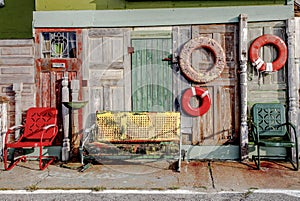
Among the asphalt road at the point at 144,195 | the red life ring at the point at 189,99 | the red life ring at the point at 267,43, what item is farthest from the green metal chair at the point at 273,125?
the asphalt road at the point at 144,195

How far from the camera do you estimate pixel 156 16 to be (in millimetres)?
4785

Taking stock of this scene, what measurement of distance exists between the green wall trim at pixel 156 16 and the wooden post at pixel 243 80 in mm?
153

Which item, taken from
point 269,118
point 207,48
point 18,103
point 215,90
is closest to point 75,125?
point 18,103

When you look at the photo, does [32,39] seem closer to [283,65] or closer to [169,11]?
[169,11]

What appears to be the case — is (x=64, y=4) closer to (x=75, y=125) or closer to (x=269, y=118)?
(x=75, y=125)

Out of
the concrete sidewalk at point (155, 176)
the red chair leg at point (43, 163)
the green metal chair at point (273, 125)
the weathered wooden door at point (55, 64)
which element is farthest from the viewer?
the weathered wooden door at point (55, 64)

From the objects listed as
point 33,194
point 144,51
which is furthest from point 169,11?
point 33,194

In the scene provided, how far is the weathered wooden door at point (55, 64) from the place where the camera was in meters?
4.92

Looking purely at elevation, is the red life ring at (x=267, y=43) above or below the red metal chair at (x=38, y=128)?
above

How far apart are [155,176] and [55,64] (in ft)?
7.55

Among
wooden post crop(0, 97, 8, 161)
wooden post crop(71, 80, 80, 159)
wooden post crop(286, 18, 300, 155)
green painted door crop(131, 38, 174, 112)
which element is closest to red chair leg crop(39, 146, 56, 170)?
wooden post crop(71, 80, 80, 159)

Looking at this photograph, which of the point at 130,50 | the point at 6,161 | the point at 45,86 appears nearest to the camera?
the point at 6,161

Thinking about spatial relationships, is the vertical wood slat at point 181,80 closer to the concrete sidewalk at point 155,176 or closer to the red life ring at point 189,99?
the red life ring at point 189,99

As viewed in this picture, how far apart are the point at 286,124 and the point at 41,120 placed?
138 inches
